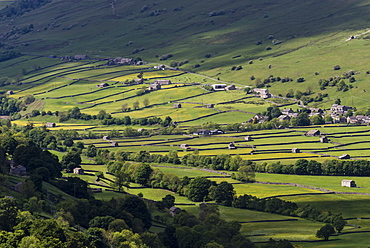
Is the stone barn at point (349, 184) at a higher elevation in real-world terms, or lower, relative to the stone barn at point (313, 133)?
lower

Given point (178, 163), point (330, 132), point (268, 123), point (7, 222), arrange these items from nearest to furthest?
1. point (7, 222)
2. point (178, 163)
3. point (330, 132)
4. point (268, 123)

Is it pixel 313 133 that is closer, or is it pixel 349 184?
pixel 349 184

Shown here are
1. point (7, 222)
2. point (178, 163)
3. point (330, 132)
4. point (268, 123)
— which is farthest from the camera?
point (268, 123)

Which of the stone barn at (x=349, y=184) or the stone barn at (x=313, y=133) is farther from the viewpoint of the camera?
the stone barn at (x=313, y=133)

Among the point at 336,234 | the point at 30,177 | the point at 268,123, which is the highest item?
the point at 268,123

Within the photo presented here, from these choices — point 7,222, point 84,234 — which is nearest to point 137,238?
point 84,234

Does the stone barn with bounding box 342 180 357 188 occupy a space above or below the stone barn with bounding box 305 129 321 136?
below

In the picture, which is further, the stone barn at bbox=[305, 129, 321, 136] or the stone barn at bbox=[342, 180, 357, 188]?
the stone barn at bbox=[305, 129, 321, 136]

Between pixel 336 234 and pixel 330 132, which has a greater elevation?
pixel 330 132

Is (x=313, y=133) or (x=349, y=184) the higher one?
(x=313, y=133)

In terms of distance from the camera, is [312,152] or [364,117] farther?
[364,117]

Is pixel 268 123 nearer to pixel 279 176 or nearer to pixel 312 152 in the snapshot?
pixel 312 152
